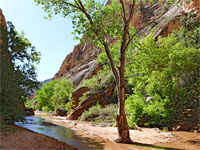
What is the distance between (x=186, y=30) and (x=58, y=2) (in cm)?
1870

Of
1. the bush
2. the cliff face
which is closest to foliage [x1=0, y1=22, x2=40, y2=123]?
the cliff face

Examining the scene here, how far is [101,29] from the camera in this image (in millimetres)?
10438

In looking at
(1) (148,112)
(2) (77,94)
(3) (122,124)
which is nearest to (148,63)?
(1) (148,112)

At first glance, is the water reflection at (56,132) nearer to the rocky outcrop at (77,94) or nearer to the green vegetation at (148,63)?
the green vegetation at (148,63)

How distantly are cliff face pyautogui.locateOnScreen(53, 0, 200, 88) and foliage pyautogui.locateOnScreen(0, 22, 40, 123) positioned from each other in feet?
18.2

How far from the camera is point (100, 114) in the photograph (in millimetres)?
20406

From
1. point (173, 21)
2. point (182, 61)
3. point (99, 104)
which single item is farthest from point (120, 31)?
point (173, 21)

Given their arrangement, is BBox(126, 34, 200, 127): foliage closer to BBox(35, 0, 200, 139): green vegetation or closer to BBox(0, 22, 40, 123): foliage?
BBox(35, 0, 200, 139): green vegetation

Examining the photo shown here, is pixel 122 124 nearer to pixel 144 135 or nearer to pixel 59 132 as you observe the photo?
pixel 144 135

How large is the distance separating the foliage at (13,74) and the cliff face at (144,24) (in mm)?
5558

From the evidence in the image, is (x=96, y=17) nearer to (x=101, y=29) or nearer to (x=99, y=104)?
(x=101, y=29)

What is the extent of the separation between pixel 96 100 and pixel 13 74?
44.9 ft

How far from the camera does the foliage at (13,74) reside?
976 centimetres

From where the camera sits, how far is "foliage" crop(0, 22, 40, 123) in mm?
9758
